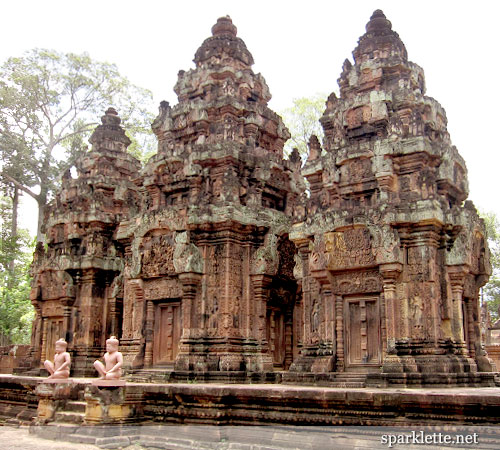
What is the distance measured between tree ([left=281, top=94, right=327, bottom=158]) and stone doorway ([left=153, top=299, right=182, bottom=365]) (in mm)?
13147

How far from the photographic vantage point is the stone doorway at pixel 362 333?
10773mm

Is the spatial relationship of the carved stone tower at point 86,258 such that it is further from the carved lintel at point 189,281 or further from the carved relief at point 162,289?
the carved lintel at point 189,281

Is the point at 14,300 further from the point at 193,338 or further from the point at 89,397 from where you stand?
the point at 89,397

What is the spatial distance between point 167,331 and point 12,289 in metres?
13.1

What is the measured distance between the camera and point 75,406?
9914mm

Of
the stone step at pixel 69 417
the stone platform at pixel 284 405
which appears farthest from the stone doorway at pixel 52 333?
the stone step at pixel 69 417

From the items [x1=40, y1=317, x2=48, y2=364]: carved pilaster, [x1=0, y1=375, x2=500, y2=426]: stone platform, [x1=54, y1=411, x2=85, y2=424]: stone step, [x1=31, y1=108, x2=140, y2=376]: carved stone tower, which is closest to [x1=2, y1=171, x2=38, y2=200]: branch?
[x1=31, y1=108, x2=140, y2=376]: carved stone tower

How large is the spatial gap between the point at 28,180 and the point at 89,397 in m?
18.9

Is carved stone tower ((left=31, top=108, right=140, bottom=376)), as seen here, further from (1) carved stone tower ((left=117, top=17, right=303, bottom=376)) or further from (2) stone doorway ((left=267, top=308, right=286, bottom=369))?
(2) stone doorway ((left=267, top=308, right=286, bottom=369))

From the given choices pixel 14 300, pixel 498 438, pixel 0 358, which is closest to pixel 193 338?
pixel 498 438

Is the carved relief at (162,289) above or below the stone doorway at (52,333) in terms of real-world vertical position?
above

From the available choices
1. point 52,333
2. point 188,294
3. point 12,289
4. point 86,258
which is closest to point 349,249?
point 188,294

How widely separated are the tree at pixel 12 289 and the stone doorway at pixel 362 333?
1632 centimetres

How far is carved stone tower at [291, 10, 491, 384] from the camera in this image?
10.4 metres
